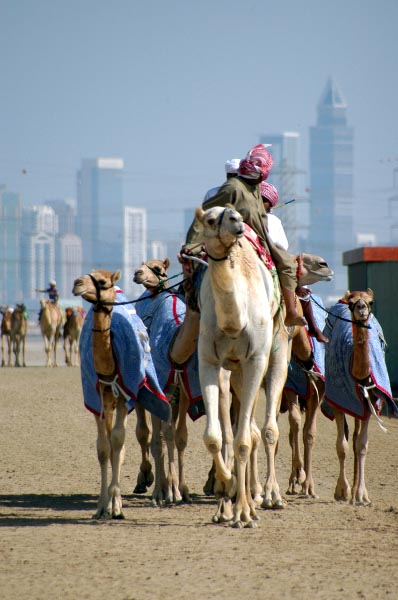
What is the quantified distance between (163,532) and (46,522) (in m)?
1.08

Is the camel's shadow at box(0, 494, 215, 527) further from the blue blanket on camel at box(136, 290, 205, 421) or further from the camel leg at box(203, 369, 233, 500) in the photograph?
the blue blanket on camel at box(136, 290, 205, 421)

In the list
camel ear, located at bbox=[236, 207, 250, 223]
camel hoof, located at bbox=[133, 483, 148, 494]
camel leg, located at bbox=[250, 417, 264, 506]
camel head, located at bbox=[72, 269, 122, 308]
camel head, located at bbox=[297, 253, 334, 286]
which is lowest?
camel hoof, located at bbox=[133, 483, 148, 494]

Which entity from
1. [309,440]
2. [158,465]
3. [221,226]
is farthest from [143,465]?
[221,226]

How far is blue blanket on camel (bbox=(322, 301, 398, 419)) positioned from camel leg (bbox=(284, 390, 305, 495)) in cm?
49

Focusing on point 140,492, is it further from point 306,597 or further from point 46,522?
point 306,597

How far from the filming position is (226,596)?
7.73 metres

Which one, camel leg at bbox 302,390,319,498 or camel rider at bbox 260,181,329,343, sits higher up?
camel rider at bbox 260,181,329,343

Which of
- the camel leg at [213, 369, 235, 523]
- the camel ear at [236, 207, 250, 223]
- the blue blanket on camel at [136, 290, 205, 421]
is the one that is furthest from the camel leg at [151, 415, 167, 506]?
the camel ear at [236, 207, 250, 223]

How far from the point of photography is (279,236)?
11.2m

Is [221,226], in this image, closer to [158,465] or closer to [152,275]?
[158,465]

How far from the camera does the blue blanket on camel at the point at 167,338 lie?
460 inches

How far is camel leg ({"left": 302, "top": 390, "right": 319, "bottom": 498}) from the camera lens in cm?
1207

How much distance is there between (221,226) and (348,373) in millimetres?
3060

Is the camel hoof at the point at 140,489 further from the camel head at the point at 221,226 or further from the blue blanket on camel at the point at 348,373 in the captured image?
the camel head at the point at 221,226
